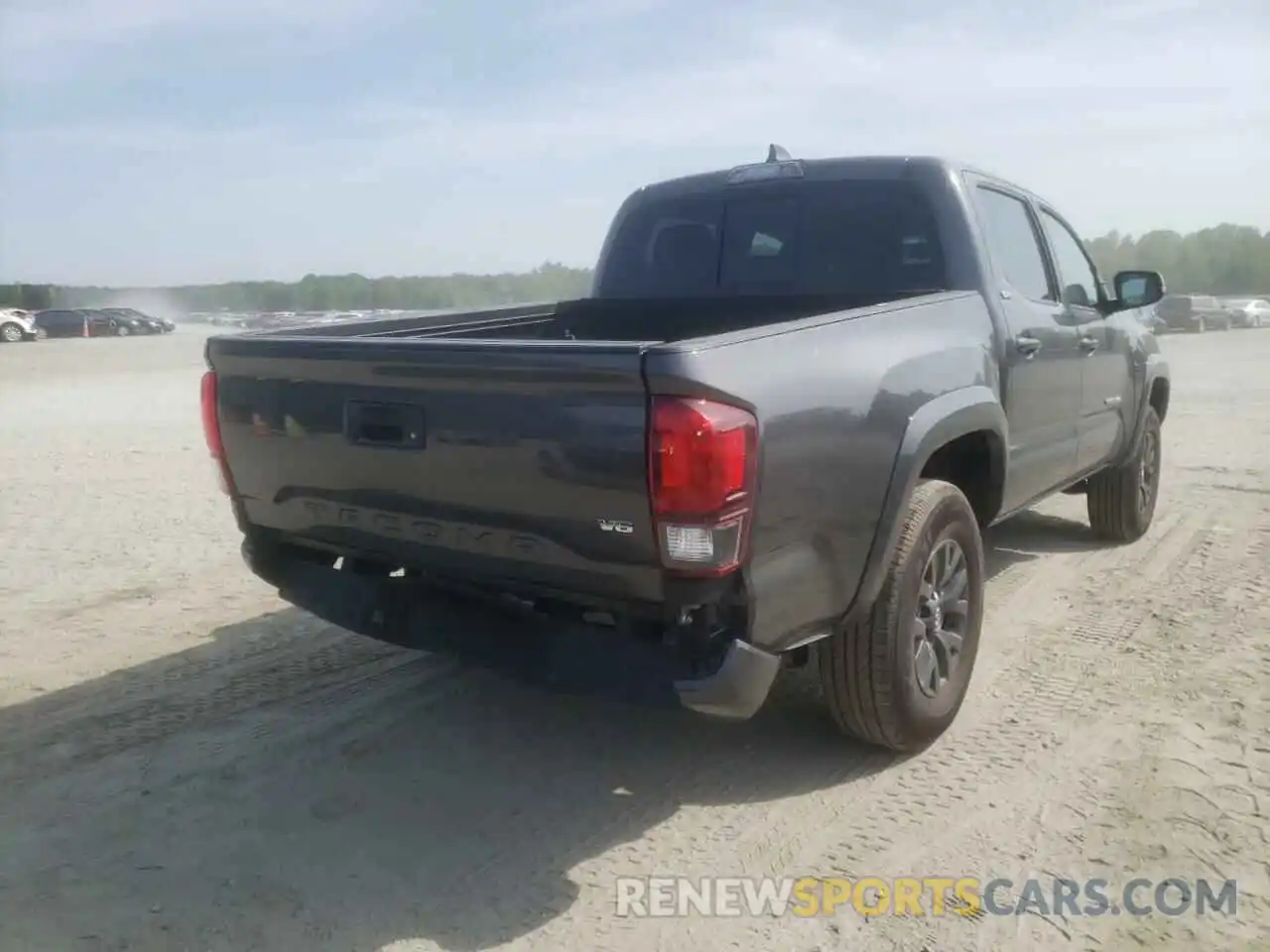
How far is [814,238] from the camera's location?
186 inches

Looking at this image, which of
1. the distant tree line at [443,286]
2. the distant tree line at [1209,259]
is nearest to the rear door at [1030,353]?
the distant tree line at [443,286]

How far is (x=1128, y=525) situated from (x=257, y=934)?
545cm

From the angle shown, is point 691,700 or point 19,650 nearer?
point 691,700

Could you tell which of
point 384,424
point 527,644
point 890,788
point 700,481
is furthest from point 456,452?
point 890,788

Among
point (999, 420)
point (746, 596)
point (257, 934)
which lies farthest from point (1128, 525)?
point (257, 934)

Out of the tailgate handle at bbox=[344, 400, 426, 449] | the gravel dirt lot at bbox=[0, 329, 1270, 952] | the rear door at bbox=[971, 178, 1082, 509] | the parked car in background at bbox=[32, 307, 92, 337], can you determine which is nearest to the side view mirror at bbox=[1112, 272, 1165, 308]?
the rear door at bbox=[971, 178, 1082, 509]

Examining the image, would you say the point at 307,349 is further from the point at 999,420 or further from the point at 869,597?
the point at 999,420

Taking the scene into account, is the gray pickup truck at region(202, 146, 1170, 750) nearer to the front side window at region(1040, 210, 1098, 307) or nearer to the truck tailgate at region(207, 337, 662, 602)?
the truck tailgate at region(207, 337, 662, 602)

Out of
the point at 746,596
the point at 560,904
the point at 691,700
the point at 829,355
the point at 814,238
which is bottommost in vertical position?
the point at 560,904

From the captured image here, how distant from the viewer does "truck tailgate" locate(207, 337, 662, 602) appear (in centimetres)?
283

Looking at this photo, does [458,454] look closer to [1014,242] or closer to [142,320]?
[1014,242]

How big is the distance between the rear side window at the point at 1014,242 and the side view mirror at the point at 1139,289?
89 centimetres

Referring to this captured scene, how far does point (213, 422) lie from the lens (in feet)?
12.4

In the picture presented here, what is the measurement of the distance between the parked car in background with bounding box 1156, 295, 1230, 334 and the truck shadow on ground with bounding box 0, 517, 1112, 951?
137 ft
